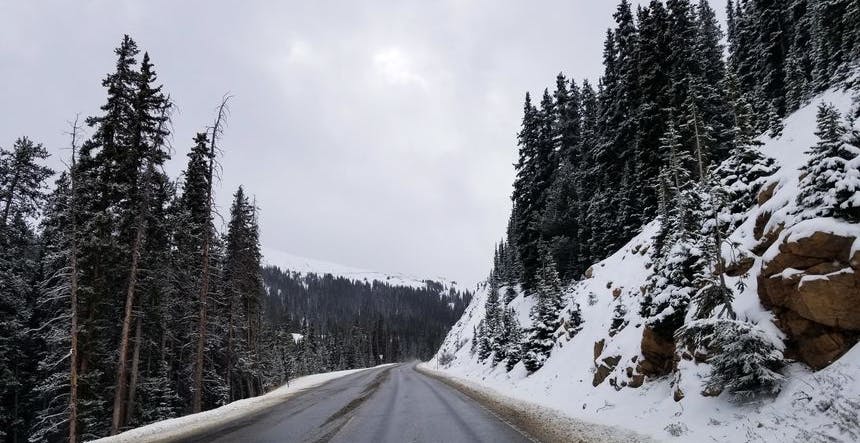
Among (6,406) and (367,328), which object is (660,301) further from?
(367,328)

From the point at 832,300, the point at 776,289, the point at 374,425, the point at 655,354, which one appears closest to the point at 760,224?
the point at 776,289

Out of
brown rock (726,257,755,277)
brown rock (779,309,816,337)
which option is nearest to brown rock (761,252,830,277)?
brown rock (779,309,816,337)

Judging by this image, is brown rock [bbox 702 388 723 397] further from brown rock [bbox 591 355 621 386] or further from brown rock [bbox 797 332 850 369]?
brown rock [bbox 591 355 621 386]

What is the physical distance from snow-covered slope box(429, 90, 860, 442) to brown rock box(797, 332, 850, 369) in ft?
0.68

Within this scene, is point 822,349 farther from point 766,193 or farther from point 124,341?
point 124,341

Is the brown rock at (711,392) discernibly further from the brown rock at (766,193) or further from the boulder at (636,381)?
the brown rock at (766,193)

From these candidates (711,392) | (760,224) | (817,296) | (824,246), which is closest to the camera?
(817,296)

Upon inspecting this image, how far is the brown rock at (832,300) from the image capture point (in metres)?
8.16

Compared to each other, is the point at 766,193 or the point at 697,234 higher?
the point at 766,193

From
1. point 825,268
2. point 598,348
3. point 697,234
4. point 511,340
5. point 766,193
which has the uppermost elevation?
point 766,193

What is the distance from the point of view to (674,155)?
52.4 feet

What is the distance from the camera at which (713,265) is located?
13.3 metres

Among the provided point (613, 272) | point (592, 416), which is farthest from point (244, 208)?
point (592, 416)

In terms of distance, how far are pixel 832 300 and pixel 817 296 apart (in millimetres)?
244
